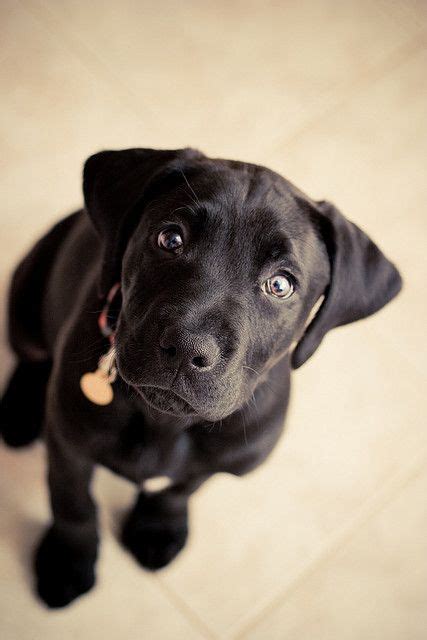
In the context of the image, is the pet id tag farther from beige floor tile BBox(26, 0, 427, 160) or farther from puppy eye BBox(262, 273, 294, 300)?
Answer: beige floor tile BBox(26, 0, 427, 160)

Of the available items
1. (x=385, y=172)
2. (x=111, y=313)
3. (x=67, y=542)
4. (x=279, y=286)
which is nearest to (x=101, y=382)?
(x=111, y=313)

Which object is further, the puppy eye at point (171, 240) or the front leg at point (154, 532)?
the front leg at point (154, 532)

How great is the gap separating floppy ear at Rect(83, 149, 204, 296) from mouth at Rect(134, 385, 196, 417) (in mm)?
353

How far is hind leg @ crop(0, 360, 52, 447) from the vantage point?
289cm

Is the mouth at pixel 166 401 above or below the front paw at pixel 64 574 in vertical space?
above

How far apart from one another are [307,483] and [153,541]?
2.16ft

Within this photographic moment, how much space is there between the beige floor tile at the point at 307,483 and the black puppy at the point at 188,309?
0.48 meters

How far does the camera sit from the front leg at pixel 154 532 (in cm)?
275

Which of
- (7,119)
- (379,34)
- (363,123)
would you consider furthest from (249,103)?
(7,119)

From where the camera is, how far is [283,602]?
2.85 meters

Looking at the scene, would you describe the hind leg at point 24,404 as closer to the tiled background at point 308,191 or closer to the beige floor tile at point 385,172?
the tiled background at point 308,191

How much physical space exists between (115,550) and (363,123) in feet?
7.57

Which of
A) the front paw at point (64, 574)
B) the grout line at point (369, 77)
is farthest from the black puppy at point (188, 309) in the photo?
the grout line at point (369, 77)

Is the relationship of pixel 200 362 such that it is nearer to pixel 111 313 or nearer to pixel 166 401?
pixel 166 401
